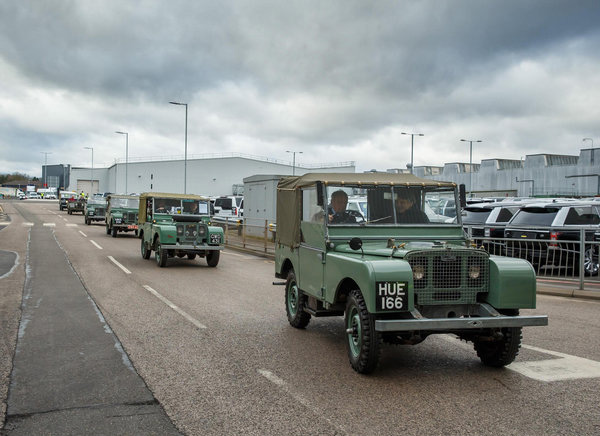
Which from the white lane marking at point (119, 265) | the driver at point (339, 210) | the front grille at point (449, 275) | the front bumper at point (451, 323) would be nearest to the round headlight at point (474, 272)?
the front grille at point (449, 275)

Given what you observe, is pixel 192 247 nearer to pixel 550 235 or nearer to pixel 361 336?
pixel 550 235

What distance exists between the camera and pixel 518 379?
581cm

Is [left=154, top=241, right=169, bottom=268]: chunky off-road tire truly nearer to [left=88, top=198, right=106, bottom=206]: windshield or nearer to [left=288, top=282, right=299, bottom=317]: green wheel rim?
[left=288, top=282, right=299, bottom=317]: green wheel rim

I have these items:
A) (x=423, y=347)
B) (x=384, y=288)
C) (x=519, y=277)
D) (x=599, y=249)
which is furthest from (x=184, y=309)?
(x=599, y=249)

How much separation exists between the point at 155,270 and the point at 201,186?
62373 millimetres

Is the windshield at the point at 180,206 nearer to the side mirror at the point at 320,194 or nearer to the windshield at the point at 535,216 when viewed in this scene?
the windshield at the point at 535,216

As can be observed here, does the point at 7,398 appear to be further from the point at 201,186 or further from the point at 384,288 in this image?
the point at 201,186

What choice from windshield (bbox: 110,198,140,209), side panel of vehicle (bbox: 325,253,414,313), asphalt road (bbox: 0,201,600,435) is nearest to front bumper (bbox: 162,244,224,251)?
asphalt road (bbox: 0,201,600,435)

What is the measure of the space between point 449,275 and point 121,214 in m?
25.2

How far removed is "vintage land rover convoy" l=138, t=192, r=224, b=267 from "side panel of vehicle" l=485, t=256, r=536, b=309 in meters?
11.8

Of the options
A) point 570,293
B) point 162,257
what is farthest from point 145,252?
point 570,293

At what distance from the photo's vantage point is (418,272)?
584 centimetres

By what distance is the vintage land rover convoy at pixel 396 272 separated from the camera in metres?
5.61

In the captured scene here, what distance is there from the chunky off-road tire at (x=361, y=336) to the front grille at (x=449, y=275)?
21.3 inches
